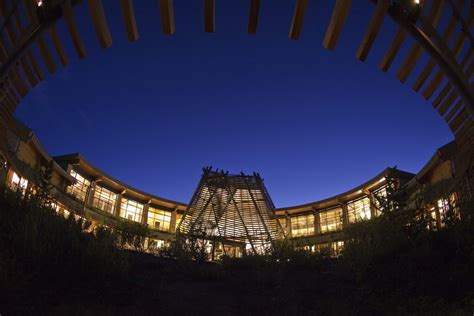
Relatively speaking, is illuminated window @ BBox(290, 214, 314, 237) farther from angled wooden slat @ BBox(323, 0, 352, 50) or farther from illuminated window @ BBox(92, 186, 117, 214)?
angled wooden slat @ BBox(323, 0, 352, 50)

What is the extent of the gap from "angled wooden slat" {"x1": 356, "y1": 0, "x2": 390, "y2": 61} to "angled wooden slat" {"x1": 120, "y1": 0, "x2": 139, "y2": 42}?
2218 millimetres

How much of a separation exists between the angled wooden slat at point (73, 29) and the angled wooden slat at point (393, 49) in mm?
3047

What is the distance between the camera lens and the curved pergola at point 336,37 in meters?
3.37

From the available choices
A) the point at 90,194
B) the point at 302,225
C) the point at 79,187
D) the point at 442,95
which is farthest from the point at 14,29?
the point at 302,225

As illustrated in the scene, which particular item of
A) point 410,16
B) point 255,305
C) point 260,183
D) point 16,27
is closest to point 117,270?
point 255,305

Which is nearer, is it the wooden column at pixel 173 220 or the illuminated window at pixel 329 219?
the illuminated window at pixel 329 219

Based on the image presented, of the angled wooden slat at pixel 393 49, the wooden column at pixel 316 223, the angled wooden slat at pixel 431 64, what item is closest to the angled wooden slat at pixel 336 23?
the angled wooden slat at pixel 393 49

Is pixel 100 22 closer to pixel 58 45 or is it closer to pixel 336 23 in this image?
pixel 58 45

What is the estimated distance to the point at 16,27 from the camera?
3732 mm

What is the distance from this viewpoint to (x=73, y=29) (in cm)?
354

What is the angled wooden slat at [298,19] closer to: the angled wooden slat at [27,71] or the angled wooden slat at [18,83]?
the angled wooden slat at [27,71]

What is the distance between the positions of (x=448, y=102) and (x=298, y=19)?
1.94 m

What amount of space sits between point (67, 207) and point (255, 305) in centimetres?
2512

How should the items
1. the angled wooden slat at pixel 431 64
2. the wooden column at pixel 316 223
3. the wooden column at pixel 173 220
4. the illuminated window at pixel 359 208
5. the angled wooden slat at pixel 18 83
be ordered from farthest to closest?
1. the wooden column at pixel 173 220
2. the wooden column at pixel 316 223
3. the illuminated window at pixel 359 208
4. the angled wooden slat at pixel 18 83
5. the angled wooden slat at pixel 431 64
